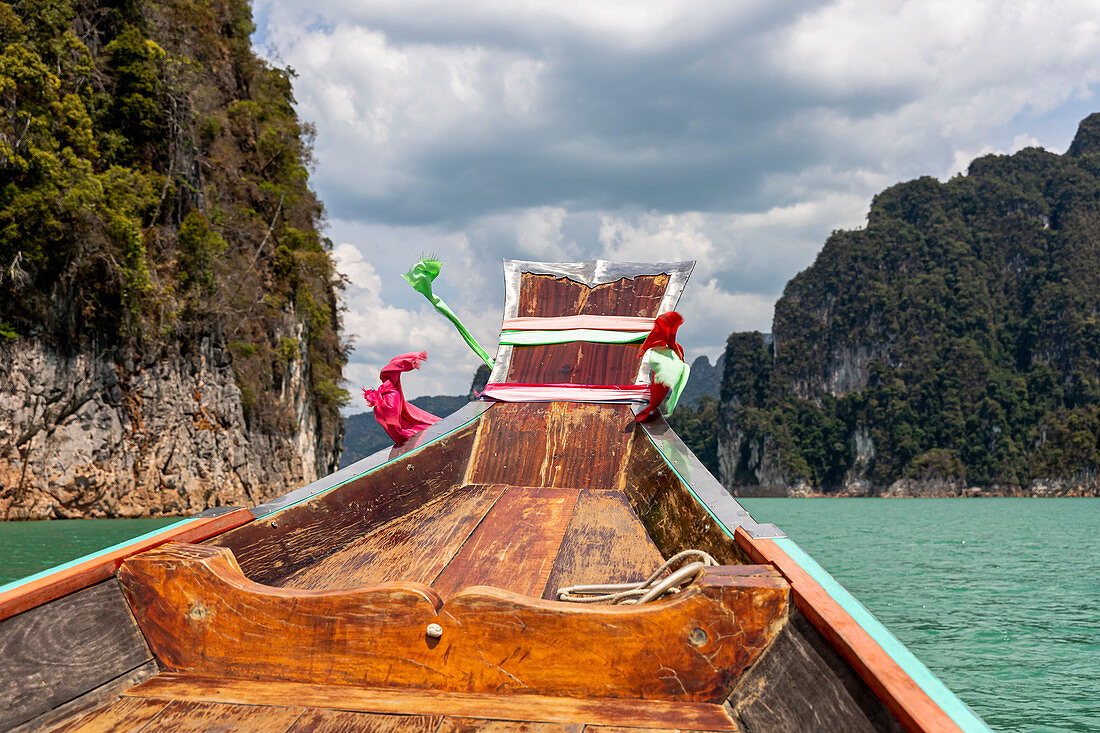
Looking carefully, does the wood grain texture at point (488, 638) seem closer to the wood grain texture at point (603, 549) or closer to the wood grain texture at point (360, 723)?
the wood grain texture at point (360, 723)

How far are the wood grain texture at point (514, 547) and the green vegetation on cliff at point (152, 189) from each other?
15895 mm

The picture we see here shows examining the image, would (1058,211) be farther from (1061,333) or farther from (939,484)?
(939,484)

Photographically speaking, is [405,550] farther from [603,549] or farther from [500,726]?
[500,726]

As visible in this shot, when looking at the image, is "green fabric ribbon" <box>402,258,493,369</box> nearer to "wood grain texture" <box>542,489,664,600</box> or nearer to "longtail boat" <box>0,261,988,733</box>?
"wood grain texture" <box>542,489,664,600</box>

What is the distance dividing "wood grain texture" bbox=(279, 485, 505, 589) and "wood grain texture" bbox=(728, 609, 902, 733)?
1246mm

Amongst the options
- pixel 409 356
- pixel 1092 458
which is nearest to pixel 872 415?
pixel 1092 458

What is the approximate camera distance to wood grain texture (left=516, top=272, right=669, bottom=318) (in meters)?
5.52

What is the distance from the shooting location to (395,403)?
369cm

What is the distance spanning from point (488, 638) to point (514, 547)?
120cm

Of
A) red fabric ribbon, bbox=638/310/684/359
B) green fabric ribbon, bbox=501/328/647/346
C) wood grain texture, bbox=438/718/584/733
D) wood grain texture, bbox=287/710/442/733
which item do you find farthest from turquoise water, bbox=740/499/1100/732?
wood grain texture, bbox=287/710/442/733

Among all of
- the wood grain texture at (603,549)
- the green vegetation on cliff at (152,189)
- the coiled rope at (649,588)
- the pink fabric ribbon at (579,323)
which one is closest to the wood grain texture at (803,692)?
the coiled rope at (649,588)

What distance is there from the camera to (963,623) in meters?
7.24

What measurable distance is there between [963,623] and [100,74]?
2044 cm

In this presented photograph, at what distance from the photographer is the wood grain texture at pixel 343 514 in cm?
235
